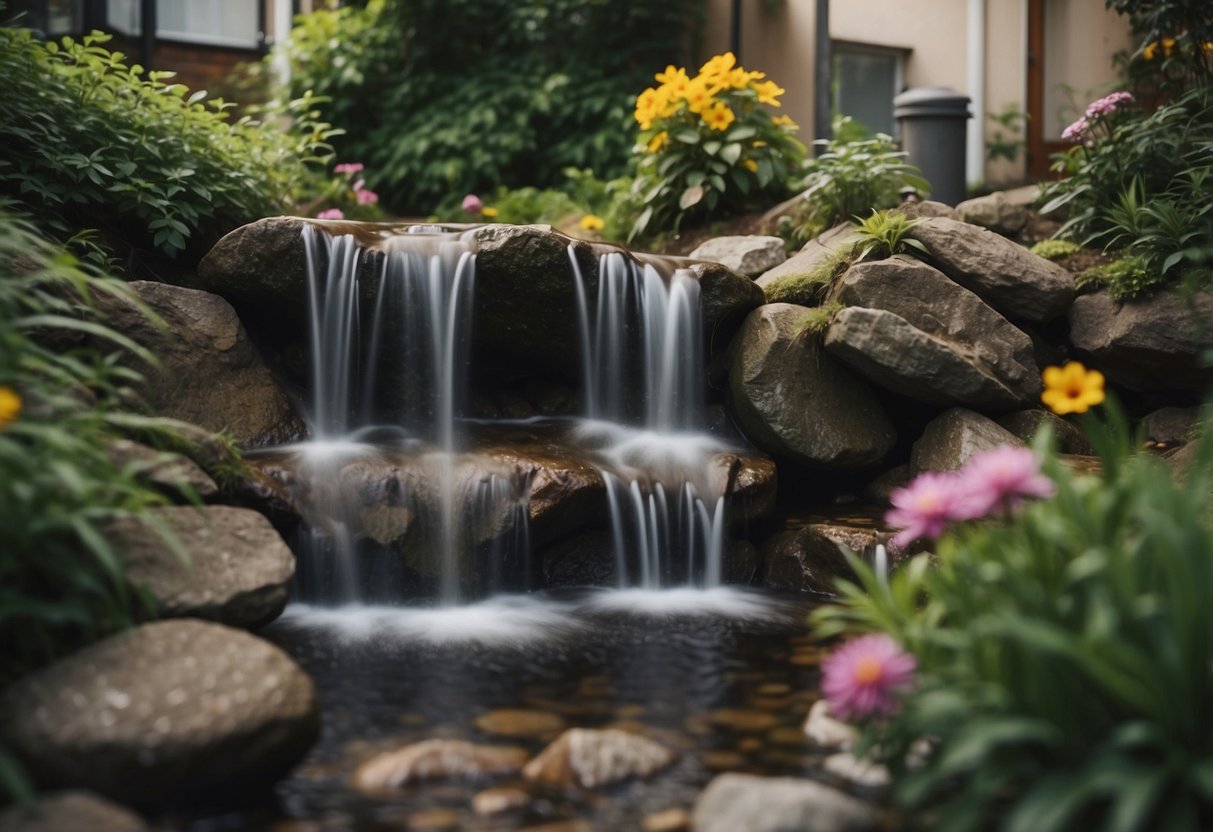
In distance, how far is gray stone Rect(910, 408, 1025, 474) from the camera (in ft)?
19.4

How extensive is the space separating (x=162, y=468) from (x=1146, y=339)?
506 cm

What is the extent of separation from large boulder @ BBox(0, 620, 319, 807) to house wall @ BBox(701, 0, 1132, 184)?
29.9 feet

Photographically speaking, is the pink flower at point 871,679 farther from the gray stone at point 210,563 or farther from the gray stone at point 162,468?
the gray stone at point 162,468

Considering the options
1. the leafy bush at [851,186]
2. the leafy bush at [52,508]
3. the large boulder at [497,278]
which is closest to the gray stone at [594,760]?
the leafy bush at [52,508]

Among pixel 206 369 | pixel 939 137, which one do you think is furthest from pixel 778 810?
pixel 939 137

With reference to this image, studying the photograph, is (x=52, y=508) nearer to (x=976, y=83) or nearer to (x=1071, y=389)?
(x=1071, y=389)

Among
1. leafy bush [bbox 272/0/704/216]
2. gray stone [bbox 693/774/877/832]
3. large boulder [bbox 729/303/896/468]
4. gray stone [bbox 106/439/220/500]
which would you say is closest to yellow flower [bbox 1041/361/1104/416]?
gray stone [bbox 693/774/877/832]

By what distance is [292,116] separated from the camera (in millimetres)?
11562

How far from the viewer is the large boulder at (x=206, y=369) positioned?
5586 millimetres

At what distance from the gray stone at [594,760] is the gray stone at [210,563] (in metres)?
1.14

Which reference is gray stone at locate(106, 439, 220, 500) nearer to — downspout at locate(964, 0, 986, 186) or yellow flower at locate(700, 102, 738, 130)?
yellow flower at locate(700, 102, 738, 130)

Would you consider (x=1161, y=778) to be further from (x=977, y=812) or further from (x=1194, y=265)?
(x=1194, y=265)

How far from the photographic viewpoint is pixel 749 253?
7.46 metres

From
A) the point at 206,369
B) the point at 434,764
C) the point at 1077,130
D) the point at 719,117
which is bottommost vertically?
the point at 434,764
